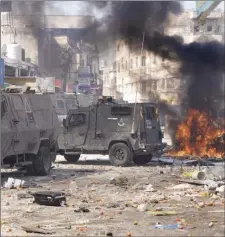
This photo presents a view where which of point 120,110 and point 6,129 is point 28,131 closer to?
point 6,129

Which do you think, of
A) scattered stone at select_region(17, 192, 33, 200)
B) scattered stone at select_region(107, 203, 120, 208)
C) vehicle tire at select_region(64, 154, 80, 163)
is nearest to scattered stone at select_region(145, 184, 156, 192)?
scattered stone at select_region(107, 203, 120, 208)

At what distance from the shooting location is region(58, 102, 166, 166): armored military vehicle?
16891 millimetres

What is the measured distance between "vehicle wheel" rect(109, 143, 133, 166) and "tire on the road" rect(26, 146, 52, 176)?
3.24 metres

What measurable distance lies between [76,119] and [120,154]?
177 centimetres

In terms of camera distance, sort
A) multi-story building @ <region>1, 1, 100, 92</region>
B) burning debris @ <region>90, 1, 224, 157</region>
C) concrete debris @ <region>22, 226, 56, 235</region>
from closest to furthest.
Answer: concrete debris @ <region>22, 226, 56, 235</region>, burning debris @ <region>90, 1, 224, 157</region>, multi-story building @ <region>1, 1, 100, 92</region>

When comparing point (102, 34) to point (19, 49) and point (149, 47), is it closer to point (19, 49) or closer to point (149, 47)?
point (149, 47)

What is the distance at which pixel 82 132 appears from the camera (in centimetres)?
1753

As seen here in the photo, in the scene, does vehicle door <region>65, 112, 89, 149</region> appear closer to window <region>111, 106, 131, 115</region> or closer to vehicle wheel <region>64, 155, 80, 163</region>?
vehicle wheel <region>64, 155, 80, 163</region>

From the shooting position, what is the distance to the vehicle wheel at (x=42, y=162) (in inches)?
535

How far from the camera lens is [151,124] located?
17.5 metres

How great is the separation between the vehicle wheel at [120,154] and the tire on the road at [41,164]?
324cm

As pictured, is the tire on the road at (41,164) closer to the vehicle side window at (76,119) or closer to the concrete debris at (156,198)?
the vehicle side window at (76,119)

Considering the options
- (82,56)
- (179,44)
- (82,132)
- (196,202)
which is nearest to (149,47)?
(179,44)

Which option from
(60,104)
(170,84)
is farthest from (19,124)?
(170,84)
